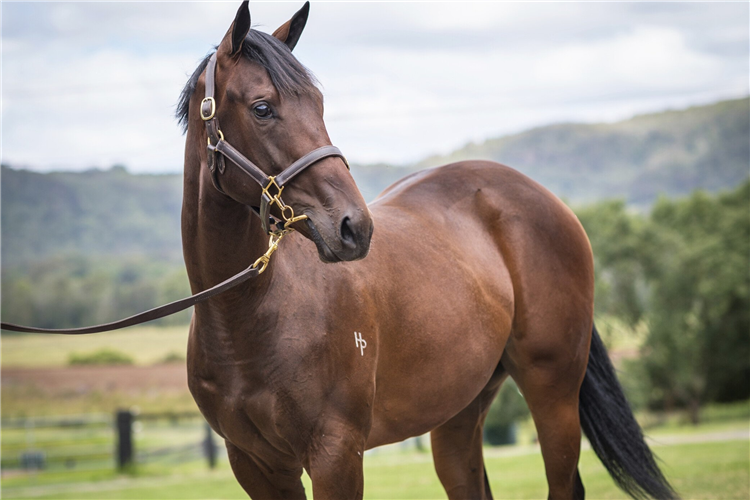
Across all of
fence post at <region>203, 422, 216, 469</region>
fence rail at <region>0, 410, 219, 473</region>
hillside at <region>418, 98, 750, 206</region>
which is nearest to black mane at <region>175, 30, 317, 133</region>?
fence rail at <region>0, 410, 219, 473</region>

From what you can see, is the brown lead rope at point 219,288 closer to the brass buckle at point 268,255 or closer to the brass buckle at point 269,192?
the brass buckle at point 268,255

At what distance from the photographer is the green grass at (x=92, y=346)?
64.1 feet

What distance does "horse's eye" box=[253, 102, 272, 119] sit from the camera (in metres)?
2.21

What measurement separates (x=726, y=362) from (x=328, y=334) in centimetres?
3067

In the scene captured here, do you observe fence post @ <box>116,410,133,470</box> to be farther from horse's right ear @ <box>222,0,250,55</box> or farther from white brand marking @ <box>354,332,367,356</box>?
horse's right ear @ <box>222,0,250,55</box>

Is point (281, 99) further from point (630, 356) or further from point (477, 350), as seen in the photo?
point (630, 356)

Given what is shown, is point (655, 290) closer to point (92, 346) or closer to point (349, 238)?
point (92, 346)

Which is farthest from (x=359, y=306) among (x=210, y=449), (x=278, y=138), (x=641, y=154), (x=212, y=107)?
(x=641, y=154)

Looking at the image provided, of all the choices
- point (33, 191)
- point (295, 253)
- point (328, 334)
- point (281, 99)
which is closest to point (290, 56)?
point (281, 99)

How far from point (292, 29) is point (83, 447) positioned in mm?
14540

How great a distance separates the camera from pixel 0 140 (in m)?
7.45

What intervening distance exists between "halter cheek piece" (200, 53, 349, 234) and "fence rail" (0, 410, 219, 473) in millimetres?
12422

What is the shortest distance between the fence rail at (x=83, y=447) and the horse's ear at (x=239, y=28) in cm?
1254

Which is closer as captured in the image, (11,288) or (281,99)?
(281,99)
